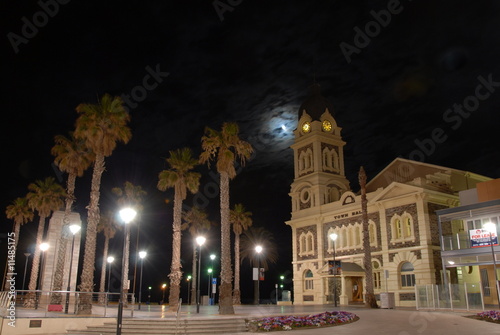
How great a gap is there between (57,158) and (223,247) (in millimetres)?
15213

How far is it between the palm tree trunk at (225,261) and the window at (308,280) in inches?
965

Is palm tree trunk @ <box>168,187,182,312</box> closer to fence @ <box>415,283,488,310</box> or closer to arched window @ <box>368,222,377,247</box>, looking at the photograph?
fence @ <box>415,283,488,310</box>

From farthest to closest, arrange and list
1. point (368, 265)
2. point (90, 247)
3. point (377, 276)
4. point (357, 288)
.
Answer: point (357, 288) → point (377, 276) → point (368, 265) → point (90, 247)

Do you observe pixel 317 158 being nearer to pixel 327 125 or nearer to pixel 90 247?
pixel 327 125

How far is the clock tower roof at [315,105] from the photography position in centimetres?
5600

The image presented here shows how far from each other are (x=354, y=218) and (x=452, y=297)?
17.5 m

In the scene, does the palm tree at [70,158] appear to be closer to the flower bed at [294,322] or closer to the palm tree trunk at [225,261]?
the palm tree trunk at [225,261]

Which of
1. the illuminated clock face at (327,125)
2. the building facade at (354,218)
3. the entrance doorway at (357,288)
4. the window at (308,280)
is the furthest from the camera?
the illuminated clock face at (327,125)

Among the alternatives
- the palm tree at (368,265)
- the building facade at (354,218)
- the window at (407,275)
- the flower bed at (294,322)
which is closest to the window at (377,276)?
the building facade at (354,218)

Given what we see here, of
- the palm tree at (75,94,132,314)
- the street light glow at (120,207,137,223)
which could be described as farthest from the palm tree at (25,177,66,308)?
the street light glow at (120,207,137,223)

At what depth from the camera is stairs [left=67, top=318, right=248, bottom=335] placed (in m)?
19.5

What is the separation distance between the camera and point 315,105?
186ft

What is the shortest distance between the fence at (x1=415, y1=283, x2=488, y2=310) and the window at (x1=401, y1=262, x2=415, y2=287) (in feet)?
29.1

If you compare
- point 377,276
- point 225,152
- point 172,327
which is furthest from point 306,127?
point 172,327
